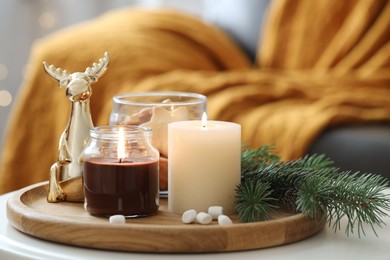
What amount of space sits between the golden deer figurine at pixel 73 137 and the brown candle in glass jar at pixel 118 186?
84 mm

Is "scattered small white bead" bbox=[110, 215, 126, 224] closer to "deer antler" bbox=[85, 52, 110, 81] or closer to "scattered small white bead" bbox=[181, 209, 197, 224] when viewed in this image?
"scattered small white bead" bbox=[181, 209, 197, 224]

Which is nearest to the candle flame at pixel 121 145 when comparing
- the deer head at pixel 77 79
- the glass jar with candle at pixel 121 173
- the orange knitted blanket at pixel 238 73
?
the glass jar with candle at pixel 121 173

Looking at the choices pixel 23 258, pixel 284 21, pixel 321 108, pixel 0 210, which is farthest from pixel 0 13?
pixel 23 258

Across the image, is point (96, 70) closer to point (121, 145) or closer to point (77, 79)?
point (77, 79)

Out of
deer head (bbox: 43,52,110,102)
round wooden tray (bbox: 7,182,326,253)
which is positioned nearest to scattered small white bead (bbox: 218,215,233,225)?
round wooden tray (bbox: 7,182,326,253)

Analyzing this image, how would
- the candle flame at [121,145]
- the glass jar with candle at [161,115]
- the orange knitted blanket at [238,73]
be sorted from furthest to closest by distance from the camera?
the orange knitted blanket at [238,73] < the glass jar with candle at [161,115] < the candle flame at [121,145]

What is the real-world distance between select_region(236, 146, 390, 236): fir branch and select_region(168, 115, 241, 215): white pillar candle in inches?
0.8

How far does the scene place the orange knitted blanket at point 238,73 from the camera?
172cm

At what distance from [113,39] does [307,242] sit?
1492mm

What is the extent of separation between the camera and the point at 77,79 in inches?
34.6

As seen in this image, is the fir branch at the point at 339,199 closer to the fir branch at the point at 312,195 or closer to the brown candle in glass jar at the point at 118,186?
the fir branch at the point at 312,195

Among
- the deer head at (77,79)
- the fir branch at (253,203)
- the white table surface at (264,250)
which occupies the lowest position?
the white table surface at (264,250)

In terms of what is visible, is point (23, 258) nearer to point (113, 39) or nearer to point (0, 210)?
point (0, 210)

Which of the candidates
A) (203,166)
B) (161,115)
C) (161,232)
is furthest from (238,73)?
(161,232)
